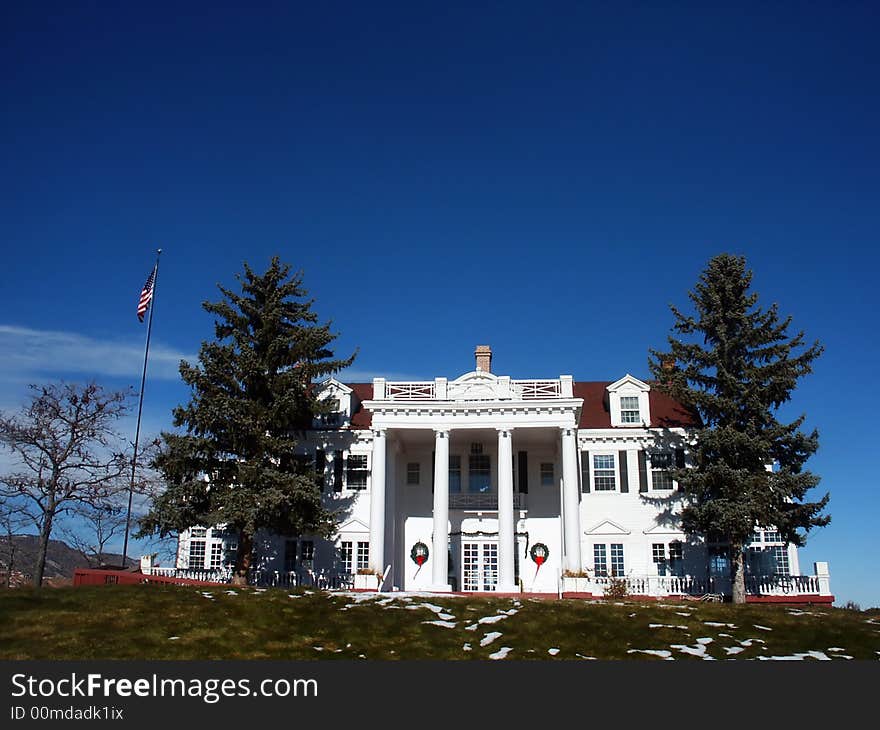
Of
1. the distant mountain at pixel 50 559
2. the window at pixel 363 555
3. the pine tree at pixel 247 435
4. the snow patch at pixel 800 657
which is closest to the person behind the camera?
the snow patch at pixel 800 657

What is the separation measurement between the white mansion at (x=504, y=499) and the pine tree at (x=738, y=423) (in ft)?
7.36

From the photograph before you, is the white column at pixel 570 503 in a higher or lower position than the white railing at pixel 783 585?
higher

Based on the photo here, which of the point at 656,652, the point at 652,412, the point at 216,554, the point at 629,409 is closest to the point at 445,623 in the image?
the point at 656,652

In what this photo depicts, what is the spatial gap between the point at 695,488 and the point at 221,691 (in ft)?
78.9

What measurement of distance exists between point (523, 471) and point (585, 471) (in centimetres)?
295

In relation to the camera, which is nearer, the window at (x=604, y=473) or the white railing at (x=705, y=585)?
the white railing at (x=705, y=585)

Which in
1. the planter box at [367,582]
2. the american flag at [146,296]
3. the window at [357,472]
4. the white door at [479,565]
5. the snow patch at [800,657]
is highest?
the american flag at [146,296]

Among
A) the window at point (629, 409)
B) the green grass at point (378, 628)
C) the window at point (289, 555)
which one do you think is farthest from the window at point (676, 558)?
the window at point (289, 555)

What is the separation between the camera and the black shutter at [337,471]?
129 ft

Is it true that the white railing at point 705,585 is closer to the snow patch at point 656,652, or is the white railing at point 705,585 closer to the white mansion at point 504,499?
the white mansion at point 504,499

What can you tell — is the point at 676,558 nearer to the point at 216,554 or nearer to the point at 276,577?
the point at 276,577

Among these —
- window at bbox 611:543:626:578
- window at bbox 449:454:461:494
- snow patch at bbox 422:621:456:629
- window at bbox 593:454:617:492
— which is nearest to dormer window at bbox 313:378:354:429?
window at bbox 449:454:461:494

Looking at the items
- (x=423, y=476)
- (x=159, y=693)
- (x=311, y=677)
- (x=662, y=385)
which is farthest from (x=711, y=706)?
(x=423, y=476)

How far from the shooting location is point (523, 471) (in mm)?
39344
